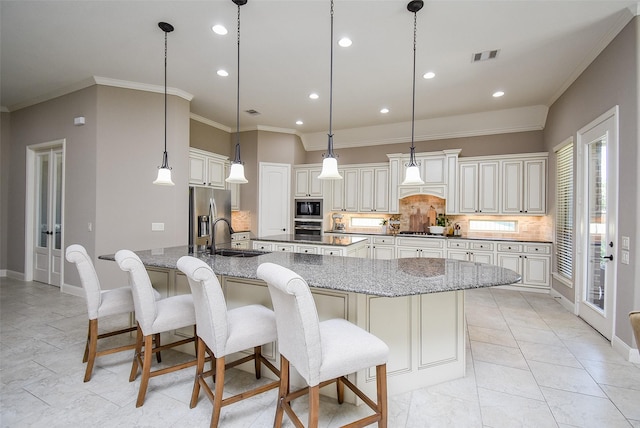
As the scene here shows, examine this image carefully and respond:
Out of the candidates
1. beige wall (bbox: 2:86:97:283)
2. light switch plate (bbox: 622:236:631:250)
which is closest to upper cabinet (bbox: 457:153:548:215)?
light switch plate (bbox: 622:236:631:250)

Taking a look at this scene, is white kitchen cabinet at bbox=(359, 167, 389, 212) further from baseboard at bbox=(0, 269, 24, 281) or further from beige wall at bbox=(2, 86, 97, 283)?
baseboard at bbox=(0, 269, 24, 281)

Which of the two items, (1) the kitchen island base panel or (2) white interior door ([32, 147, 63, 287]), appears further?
(2) white interior door ([32, 147, 63, 287])

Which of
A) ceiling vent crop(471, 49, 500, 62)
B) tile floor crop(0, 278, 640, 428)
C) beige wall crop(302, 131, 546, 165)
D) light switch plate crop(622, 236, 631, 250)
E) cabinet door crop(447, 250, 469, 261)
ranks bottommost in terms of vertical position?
tile floor crop(0, 278, 640, 428)

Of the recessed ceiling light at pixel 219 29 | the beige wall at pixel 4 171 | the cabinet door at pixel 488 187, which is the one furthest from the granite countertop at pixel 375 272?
the beige wall at pixel 4 171

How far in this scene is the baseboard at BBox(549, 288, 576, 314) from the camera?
393 centimetres

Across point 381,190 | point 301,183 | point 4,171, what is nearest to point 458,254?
point 381,190

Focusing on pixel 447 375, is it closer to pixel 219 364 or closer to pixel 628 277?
pixel 219 364

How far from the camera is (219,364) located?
1759 mm

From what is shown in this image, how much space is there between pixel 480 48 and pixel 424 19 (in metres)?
0.91

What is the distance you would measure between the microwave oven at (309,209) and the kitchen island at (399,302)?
12.8 feet

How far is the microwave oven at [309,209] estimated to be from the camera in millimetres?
6387

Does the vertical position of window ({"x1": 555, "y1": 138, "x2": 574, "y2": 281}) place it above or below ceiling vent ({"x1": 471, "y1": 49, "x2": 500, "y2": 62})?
below

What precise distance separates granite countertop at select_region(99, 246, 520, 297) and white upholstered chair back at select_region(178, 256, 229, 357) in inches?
10.5

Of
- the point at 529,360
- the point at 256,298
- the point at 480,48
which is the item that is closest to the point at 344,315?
the point at 256,298
